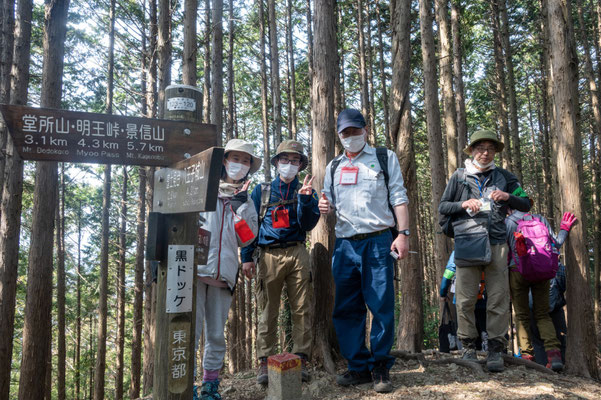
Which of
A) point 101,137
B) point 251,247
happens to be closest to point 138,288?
point 251,247

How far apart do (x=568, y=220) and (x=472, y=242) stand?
1569 mm

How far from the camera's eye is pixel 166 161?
2.60 meters

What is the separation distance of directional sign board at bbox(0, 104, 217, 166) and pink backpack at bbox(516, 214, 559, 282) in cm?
381

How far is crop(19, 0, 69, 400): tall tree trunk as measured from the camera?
666 centimetres

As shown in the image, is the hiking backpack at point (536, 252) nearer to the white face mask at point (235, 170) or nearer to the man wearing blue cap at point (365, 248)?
the man wearing blue cap at point (365, 248)

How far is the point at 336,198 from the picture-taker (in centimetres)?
394

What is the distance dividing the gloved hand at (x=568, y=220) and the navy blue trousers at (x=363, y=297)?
7.90 ft

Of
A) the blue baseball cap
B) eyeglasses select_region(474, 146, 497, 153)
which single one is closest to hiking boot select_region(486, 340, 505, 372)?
eyeglasses select_region(474, 146, 497, 153)

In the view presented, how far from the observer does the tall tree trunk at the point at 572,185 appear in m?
4.59

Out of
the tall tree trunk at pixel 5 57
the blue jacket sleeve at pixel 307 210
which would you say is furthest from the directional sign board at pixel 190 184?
the tall tree trunk at pixel 5 57

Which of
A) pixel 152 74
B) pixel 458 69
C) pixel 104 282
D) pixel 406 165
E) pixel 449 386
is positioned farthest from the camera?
pixel 104 282

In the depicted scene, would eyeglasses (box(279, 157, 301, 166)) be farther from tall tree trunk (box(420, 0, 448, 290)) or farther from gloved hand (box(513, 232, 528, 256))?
tall tree trunk (box(420, 0, 448, 290))

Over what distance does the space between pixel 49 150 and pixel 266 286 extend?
7.53 ft

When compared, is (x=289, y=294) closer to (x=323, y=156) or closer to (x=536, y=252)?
(x=323, y=156)
